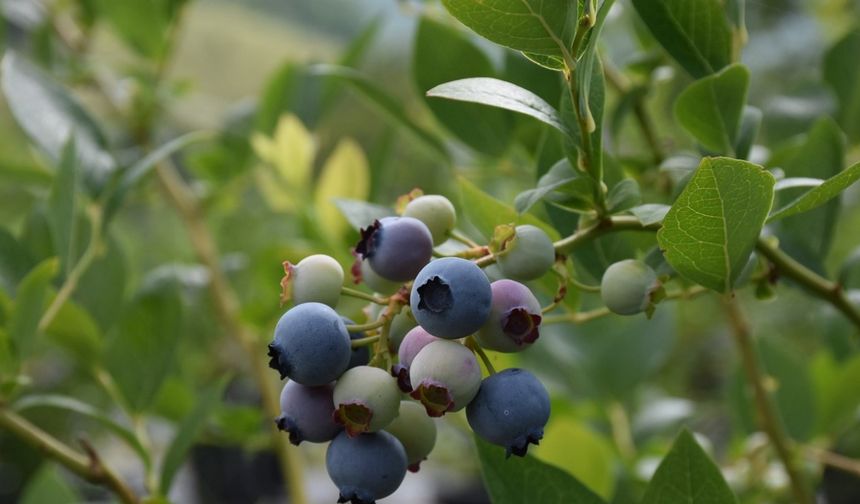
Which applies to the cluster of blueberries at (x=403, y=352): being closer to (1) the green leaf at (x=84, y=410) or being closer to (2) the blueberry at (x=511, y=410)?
(2) the blueberry at (x=511, y=410)

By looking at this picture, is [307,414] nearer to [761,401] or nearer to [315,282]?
[315,282]

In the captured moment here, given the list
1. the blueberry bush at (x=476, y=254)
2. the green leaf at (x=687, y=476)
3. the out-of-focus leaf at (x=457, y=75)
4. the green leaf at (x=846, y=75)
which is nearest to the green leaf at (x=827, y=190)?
the blueberry bush at (x=476, y=254)

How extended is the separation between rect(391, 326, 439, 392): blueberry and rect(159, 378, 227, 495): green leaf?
12.5 inches

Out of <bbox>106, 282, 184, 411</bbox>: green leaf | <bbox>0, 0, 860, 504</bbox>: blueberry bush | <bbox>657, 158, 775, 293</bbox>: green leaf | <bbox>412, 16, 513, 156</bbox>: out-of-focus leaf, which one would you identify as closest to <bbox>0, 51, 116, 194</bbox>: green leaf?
<bbox>0, 0, 860, 504</bbox>: blueberry bush

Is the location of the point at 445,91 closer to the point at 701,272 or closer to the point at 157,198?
the point at 701,272

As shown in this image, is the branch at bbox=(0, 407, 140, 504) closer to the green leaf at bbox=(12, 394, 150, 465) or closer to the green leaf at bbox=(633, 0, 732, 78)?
the green leaf at bbox=(12, 394, 150, 465)

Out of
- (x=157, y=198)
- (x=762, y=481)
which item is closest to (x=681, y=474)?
(x=762, y=481)

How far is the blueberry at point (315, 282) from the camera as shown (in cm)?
36

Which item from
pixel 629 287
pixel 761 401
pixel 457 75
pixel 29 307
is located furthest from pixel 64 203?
pixel 761 401

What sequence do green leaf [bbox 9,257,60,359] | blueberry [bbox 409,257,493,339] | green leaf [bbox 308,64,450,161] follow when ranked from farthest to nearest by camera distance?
green leaf [bbox 308,64,450,161] < green leaf [bbox 9,257,60,359] < blueberry [bbox 409,257,493,339]

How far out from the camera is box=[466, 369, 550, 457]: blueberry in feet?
1.08

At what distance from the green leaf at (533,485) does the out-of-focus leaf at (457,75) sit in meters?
0.31

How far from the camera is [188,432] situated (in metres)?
0.63

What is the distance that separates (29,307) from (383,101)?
0.93 feet
